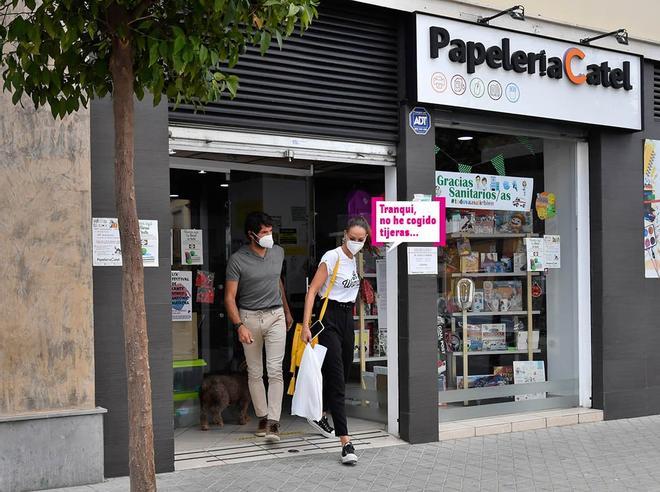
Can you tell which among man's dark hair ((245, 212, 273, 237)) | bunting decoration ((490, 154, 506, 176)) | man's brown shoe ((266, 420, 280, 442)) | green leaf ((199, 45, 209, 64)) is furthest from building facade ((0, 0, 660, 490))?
green leaf ((199, 45, 209, 64))

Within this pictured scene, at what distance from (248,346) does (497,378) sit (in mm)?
2797

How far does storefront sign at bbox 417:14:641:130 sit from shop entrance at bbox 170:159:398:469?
113 cm

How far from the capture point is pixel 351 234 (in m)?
7.39

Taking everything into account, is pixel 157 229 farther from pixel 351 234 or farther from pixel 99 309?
pixel 351 234

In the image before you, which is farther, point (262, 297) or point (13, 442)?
point (262, 297)

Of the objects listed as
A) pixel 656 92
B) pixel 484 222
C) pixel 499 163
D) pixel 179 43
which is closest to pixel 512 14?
pixel 499 163

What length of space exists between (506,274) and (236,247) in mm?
2926

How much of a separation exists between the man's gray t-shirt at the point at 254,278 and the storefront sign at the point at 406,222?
103cm

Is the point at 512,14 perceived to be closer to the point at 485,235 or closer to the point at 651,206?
the point at 485,235

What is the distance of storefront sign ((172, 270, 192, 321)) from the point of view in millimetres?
8773

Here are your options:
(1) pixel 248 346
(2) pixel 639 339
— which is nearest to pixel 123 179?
(1) pixel 248 346

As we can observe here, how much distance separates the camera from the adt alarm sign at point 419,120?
816cm

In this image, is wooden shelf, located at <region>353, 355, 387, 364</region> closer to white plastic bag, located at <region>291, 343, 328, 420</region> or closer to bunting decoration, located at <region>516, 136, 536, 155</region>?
white plastic bag, located at <region>291, 343, 328, 420</region>

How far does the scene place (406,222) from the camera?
8047 mm
